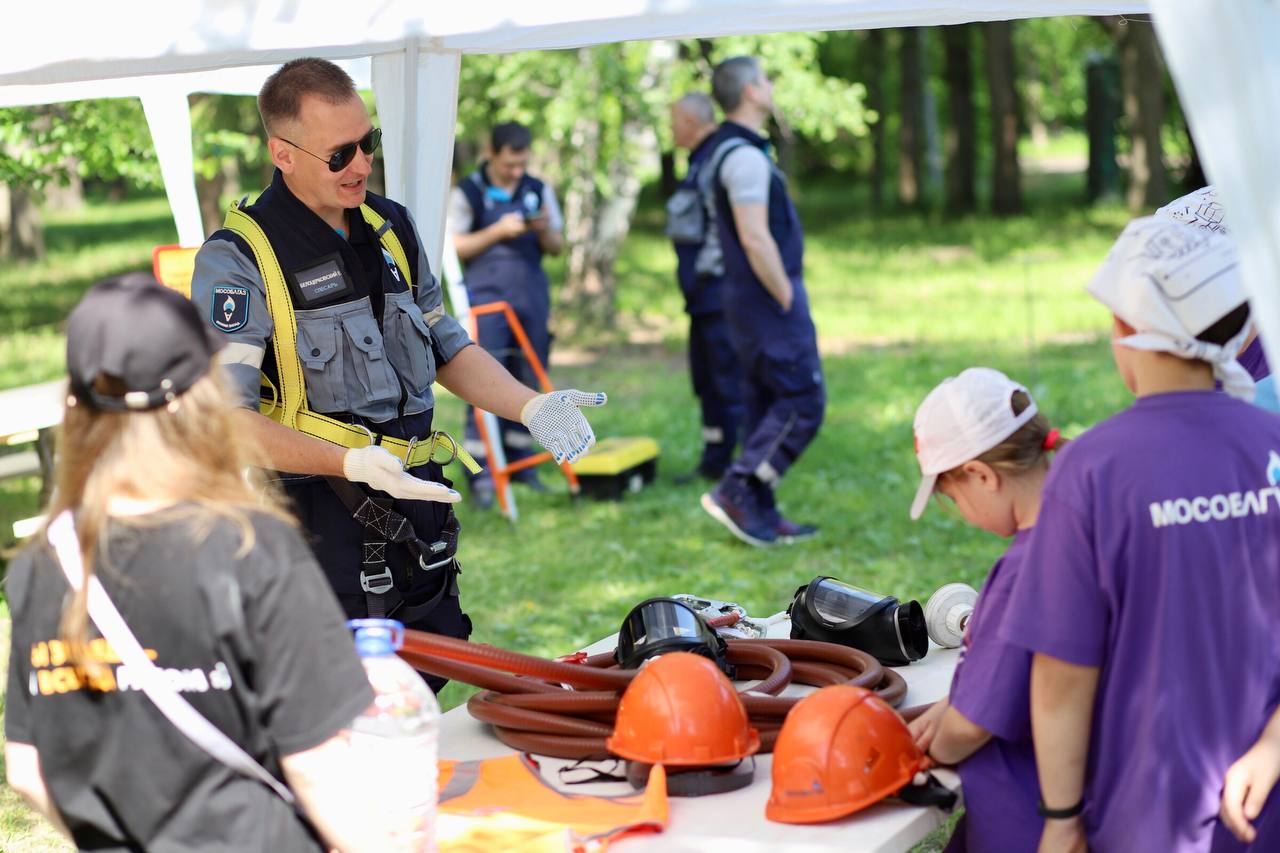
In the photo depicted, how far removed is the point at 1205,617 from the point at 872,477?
6721 millimetres

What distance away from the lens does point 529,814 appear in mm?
2561

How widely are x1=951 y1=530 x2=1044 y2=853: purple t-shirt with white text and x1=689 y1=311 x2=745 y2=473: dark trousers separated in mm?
6008

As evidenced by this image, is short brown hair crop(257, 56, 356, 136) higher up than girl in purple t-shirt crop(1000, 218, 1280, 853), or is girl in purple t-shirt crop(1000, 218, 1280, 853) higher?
short brown hair crop(257, 56, 356, 136)

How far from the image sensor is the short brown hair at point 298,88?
11.2 ft

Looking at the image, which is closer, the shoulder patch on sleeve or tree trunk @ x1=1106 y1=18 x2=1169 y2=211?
the shoulder patch on sleeve

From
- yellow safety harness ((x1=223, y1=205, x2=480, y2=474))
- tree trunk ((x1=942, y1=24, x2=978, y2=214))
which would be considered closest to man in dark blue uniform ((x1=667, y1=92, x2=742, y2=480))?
yellow safety harness ((x1=223, y1=205, x2=480, y2=474))

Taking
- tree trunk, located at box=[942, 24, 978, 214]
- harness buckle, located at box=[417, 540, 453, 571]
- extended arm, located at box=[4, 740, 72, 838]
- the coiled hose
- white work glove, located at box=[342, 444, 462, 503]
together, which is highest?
tree trunk, located at box=[942, 24, 978, 214]

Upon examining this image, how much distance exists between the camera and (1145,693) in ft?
7.45

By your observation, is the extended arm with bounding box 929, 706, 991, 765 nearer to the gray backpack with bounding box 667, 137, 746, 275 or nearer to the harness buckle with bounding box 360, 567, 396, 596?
the harness buckle with bounding box 360, 567, 396, 596

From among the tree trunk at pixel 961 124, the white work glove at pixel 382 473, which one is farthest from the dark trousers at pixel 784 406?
the tree trunk at pixel 961 124

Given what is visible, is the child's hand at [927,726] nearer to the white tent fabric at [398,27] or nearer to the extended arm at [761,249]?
the white tent fabric at [398,27]

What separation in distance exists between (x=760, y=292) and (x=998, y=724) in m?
4.93

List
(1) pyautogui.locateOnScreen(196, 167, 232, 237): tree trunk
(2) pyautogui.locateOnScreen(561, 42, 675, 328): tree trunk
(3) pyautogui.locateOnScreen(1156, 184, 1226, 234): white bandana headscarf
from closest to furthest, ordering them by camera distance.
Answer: (3) pyautogui.locateOnScreen(1156, 184, 1226, 234): white bandana headscarf → (2) pyautogui.locateOnScreen(561, 42, 675, 328): tree trunk → (1) pyautogui.locateOnScreen(196, 167, 232, 237): tree trunk

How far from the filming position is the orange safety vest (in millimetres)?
2436
